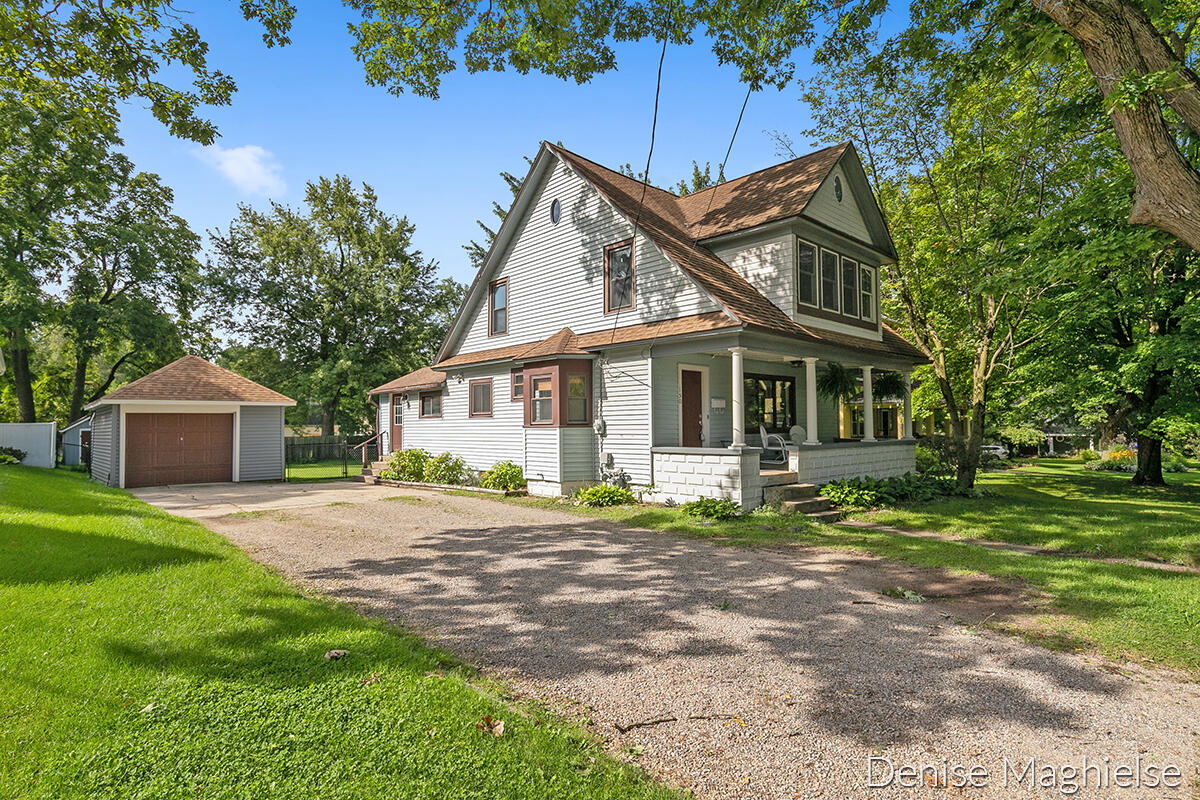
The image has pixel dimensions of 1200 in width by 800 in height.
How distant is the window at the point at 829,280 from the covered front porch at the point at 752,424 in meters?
1.40

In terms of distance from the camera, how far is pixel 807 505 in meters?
11.9

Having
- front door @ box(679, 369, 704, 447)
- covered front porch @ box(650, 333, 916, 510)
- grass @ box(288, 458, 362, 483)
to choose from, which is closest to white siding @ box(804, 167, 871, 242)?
covered front porch @ box(650, 333, 916, 510)

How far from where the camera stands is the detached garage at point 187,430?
1791cm

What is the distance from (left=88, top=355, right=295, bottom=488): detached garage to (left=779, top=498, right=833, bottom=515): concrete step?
17.2 meters

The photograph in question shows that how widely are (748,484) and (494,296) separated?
400 inches

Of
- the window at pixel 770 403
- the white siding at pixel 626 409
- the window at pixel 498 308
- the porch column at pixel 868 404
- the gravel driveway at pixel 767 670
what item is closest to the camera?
the gravel driveway at pixel 767 670

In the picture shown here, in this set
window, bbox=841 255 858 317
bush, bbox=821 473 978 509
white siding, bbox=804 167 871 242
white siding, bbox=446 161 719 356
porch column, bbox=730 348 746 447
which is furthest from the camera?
window, bbox=841 255 858 317

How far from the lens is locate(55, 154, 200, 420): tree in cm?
2522

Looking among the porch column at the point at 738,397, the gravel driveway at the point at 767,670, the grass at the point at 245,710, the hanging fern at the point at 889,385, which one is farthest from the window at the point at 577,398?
the hanging fern at the point at 889,385

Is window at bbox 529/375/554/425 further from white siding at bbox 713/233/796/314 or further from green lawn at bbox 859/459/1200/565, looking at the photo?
green lawn at bbox 859/459/1200/565

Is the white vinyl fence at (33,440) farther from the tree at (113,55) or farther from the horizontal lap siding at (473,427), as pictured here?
the tree at (113,55)

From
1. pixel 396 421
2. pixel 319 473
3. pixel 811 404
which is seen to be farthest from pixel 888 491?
pixel 319 473

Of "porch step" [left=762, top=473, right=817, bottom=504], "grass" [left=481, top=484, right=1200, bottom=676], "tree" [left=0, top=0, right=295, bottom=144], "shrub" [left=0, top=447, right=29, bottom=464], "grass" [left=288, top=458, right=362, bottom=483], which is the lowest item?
"grass" [left=288, top=458, right=362, bottom=483]

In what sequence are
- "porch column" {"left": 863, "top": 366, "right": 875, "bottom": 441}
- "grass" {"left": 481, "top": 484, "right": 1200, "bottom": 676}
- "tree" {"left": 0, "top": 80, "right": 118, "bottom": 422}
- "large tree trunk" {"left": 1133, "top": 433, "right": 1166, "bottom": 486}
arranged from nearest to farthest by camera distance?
1. "grass" {"left": 481, "top": 484, "right": 1200, "bottom": 676}
2. "porch column" {"left": 863, "top": 366, "right": 875, "bottom": 441}
3. "large tree trunk" {"left": 1133, "top": 433, "right": 1166, "bottom": 486}
4. "tree" {"left": 0, "top": 80, "right": 118, "bottom": 422}
